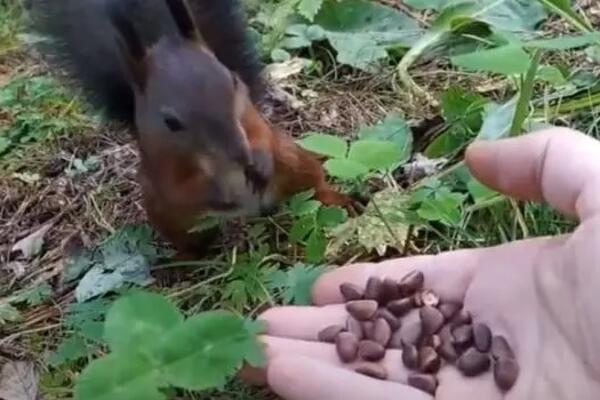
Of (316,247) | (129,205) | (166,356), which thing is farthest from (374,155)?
(129,205)

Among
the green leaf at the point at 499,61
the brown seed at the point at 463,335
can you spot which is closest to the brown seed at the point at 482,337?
the brown seed at the point at 463,335

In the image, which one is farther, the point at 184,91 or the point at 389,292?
the point at 184,91

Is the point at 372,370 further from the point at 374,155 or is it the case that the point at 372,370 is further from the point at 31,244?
the point at 31,244

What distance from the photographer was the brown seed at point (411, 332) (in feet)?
5.79

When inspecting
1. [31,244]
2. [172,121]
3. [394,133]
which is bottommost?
[31,244]

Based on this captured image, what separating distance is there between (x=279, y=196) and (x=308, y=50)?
0.60 meters

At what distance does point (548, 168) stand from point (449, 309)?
0.77 feet

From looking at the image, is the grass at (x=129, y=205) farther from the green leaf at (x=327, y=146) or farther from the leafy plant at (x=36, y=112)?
the green leaf at (x=327, y=146)

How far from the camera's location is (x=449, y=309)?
5.88ft

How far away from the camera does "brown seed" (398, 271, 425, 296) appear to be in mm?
1842

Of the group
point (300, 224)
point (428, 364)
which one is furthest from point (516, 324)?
point (300, 224)

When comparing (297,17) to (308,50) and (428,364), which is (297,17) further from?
(428,364)

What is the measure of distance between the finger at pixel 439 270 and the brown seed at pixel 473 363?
0.14m

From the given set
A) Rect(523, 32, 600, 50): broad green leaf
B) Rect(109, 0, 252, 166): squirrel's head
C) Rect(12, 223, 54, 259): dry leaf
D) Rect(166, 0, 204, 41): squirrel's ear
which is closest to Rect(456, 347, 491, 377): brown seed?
Rect(523, 32, 600, 50): broad green leaf
